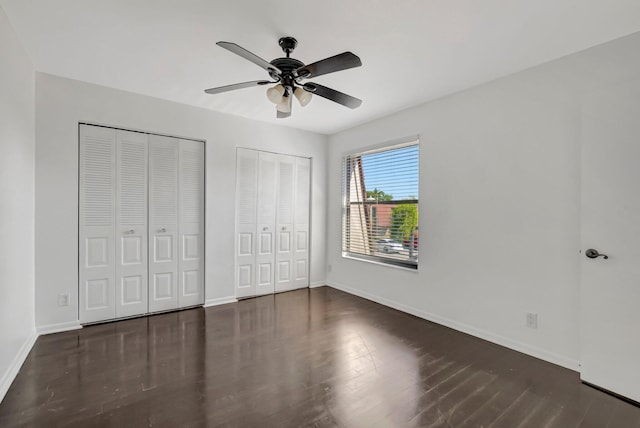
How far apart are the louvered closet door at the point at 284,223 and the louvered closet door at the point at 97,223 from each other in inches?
84.9

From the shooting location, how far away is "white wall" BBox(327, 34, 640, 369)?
2.55 m

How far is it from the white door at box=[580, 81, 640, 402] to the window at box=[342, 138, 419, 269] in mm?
1743

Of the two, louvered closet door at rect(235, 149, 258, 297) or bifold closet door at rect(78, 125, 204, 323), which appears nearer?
bifold closet door at rect(78, 125, 204, 323)

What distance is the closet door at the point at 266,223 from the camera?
4602mm

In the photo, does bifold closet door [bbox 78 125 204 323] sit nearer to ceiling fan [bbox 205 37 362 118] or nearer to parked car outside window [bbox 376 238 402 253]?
ceiling fan [bbox 205 37 362 118]

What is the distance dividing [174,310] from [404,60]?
387cm

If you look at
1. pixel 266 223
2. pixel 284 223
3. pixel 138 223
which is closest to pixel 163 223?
pixel 138 223

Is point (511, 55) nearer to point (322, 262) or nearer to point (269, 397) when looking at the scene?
point (269, 397)

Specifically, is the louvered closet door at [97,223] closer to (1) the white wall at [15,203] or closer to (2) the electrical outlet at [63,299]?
(2) the electrical outlet at [63,299]

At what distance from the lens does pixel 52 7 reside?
6.72 ft

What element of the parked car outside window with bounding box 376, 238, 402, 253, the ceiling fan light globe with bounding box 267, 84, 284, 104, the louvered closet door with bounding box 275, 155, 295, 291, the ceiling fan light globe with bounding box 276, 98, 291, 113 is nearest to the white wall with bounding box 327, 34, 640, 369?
the parked car outside window with bounding box 376, 238, 402, 253

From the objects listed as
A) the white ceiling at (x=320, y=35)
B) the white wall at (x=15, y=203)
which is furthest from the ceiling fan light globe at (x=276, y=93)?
the white wall at (x=15, y=203)

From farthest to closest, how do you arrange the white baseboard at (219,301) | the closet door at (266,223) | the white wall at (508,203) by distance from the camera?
1. the closet door at (266,223)
2. the white baseboard at (219,301)
3. the white wall at (508,203)

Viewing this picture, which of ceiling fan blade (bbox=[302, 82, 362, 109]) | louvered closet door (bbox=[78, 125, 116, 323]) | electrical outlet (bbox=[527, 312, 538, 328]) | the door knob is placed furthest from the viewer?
louvered closet door (bbox=[78, 125, 116, 323])
